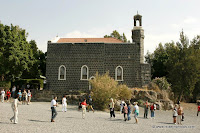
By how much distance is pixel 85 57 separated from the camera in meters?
29.2

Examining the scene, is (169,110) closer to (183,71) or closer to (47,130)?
(183,71)

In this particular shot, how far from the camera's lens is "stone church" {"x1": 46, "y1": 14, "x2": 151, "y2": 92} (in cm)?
2884

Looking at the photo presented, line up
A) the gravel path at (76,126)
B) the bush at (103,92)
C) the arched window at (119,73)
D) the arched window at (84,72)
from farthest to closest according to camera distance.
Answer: the arched window at (84,72), the arched window at (119,73), the bush at (103,92), the gravel path at (76,126)

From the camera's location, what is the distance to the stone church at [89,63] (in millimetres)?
28844

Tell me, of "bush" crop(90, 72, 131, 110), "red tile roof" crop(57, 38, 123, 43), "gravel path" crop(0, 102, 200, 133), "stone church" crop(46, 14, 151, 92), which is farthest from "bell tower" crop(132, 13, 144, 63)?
"gravel path" crop(0, 102, 200, 133)

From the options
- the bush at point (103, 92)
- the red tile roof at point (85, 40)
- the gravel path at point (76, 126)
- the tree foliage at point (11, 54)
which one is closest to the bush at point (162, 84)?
the red tile roof at point (85, 40)

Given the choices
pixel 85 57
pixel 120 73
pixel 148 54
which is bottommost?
pixel 120 73

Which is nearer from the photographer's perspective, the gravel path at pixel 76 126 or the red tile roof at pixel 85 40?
the gravel path at pixel 76 126

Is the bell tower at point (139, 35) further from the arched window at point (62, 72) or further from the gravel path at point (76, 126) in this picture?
the gravel path at point (76, 126)

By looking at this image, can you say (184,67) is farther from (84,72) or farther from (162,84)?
(84,72)

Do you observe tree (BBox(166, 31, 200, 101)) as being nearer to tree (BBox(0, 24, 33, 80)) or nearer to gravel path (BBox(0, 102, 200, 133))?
gravel path (BBox(0, 102, 200, 133))

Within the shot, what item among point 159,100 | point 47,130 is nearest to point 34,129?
point 47,130

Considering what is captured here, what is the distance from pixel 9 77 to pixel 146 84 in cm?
2013

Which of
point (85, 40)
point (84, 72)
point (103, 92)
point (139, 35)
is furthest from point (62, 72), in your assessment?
point (139, 35)
